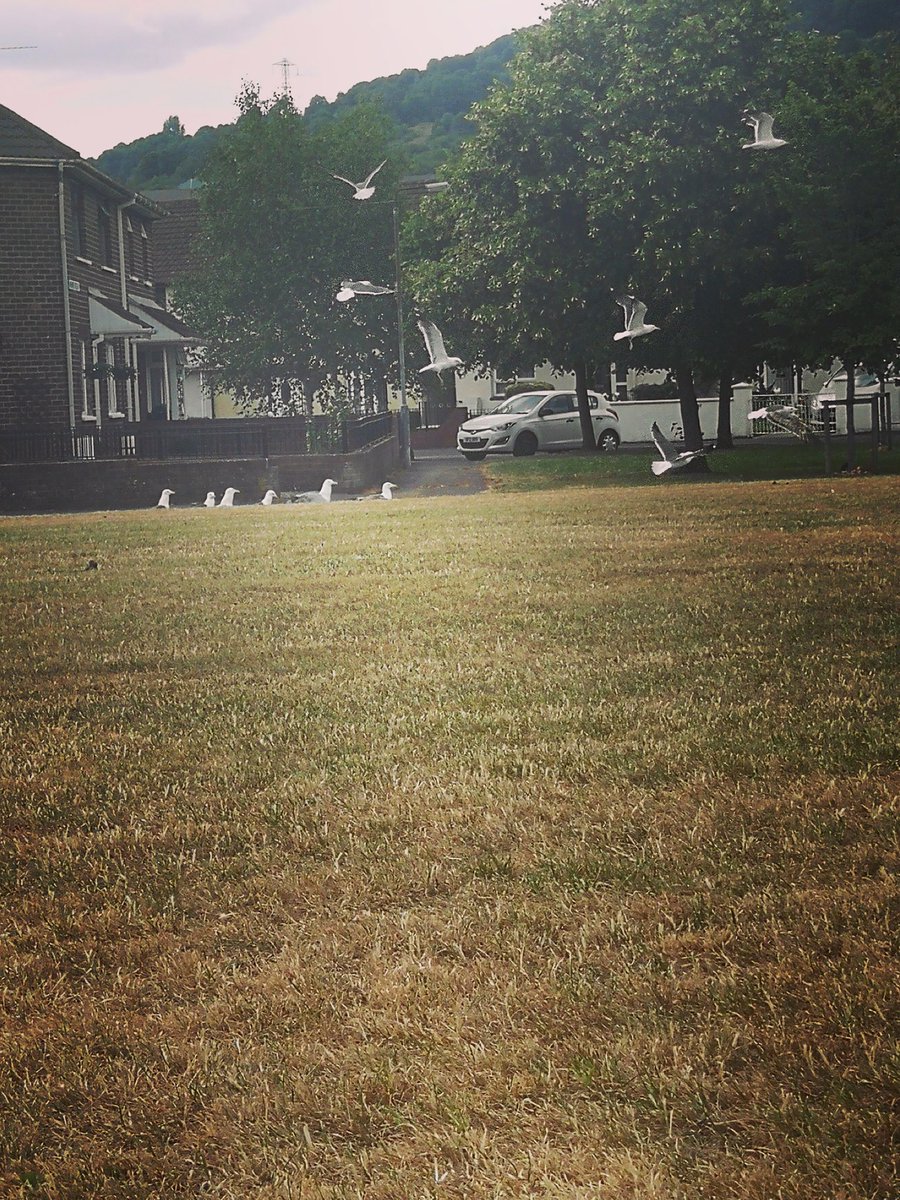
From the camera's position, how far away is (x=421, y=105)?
66.6m

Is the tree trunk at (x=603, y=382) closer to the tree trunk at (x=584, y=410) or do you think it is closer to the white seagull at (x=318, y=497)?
the tree trunk at (x=584, y=410)

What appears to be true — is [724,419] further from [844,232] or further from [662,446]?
[662,446]

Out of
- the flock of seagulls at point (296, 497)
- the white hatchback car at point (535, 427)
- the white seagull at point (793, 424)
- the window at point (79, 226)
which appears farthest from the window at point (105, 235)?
the white seagull at point (793, 424)

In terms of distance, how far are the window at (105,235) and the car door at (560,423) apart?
11704 millimetres

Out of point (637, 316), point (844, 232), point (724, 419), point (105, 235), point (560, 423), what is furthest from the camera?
point (560, 423)

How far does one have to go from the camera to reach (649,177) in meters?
32.2

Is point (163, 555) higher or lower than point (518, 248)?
lower

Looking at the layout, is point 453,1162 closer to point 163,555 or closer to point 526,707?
point 526,707

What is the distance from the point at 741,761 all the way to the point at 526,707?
54.0 inches

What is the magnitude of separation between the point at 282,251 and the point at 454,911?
50093mm

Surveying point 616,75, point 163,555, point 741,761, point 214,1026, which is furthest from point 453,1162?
point 616,75

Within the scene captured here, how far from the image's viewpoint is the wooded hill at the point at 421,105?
187 feet

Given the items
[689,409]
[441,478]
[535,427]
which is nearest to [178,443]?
[441,478]

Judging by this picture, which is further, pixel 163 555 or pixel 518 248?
pixel 518 248
